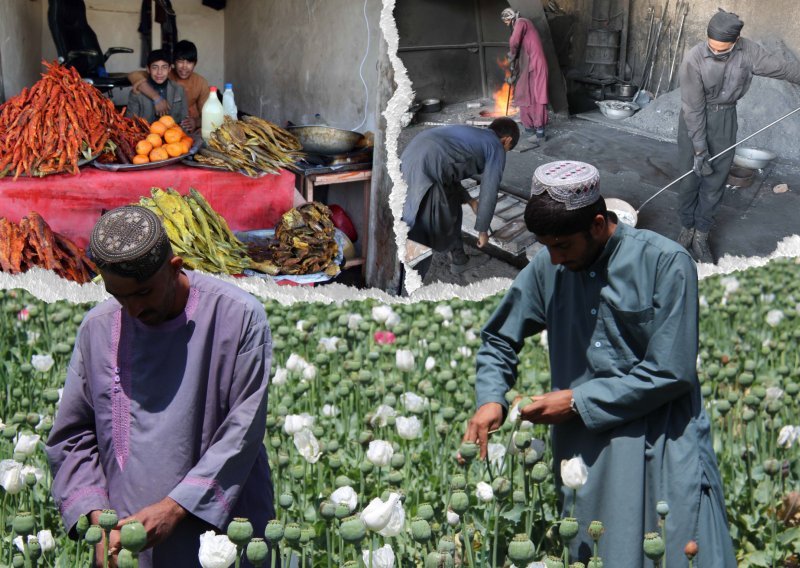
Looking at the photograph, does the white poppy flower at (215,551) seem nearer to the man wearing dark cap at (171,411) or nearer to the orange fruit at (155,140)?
the man wearing dark cap at (171,411)

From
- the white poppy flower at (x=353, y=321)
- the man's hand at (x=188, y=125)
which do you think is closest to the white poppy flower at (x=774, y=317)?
the white poppy flower at (x=353, y=321)

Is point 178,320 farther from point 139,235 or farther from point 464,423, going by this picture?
point 464,423

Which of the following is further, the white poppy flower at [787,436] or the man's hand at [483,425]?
the white poppy flower at [787,436]

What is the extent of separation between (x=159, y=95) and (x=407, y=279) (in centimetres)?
272

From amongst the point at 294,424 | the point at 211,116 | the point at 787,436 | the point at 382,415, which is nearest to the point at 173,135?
the point at 211,116

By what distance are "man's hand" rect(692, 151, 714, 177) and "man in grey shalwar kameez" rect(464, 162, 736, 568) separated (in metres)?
4.52

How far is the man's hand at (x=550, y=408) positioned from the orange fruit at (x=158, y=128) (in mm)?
5456

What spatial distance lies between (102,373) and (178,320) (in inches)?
9.9

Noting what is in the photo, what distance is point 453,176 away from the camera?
7.22 m

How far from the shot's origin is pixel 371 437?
3639 mm

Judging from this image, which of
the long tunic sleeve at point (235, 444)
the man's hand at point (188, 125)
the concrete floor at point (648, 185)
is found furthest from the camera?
the man's hand at point (188, 125)

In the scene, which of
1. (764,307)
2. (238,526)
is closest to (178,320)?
(238,526)

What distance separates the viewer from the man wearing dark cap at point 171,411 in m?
2.62

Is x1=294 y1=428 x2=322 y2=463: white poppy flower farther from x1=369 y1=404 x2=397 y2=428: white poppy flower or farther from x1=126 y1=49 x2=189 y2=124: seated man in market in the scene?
x1=126 y1=49 x2=189 y2=124: seated man in market
